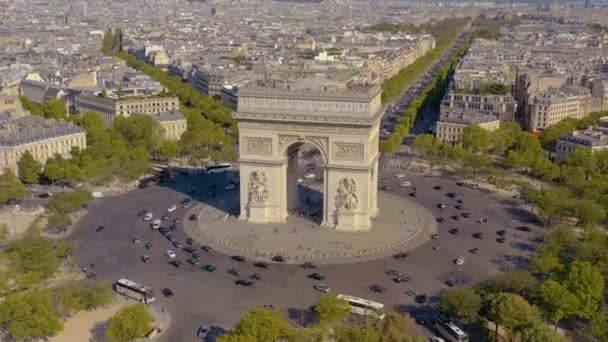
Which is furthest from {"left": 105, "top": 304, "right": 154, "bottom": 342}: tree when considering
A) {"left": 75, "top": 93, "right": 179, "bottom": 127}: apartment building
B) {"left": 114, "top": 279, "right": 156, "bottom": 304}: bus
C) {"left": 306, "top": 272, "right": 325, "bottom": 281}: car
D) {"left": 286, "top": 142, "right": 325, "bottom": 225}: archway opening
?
{"left": 75, "top": 93, "right": 179, "bottom": 127}: apartment building

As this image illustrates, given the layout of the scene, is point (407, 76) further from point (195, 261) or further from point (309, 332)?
point (309, 332)

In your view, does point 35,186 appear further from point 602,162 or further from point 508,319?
point 602,162

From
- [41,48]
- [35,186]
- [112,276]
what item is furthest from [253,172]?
[41,48]

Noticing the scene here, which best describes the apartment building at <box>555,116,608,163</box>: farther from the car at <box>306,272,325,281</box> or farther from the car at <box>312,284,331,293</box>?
the car at <box>312,284,331,293</box>

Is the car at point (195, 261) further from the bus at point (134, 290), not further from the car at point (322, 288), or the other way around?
the car at point (322, 288)

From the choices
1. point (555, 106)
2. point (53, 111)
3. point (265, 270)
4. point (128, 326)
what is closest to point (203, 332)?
point (128, 326)

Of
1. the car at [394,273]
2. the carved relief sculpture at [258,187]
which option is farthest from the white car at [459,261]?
the carved relief sculpture at [258,187]
